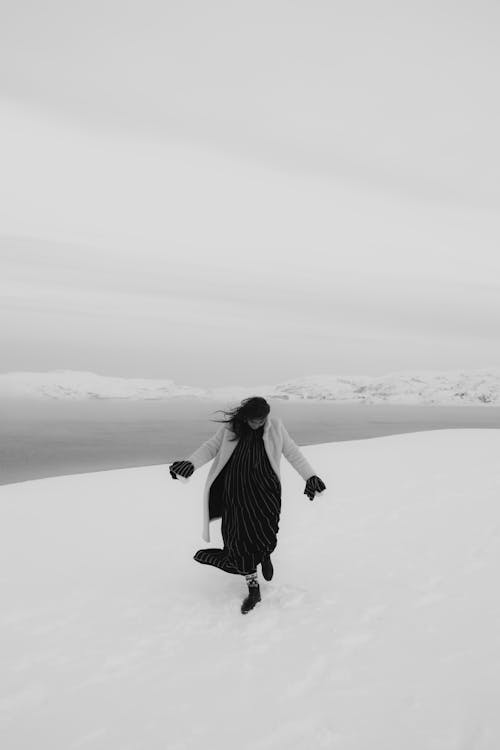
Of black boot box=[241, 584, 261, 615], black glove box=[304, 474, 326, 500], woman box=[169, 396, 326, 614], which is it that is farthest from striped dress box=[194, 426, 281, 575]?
black glove box=[304, 474, 326, 500]

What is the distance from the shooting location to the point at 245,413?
4203 mm

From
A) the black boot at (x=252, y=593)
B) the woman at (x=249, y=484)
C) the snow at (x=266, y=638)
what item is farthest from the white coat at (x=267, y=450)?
the snow at (x=266, y=638)

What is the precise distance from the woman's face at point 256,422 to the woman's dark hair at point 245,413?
0.09 feet

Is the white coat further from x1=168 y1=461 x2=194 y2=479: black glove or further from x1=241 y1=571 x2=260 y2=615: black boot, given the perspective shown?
x1=241 y1=571 x2=260 y2=615: black boot

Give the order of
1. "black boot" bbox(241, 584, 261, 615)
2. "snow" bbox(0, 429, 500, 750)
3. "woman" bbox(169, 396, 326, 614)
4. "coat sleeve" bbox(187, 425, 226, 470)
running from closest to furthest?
"snow" bbox(0, 429, 500, 750) < "black boot" bbox(241, 584, 261, 615) < "woman" bbox(169, 396, 326, 614) < "coat sleeve" bbox(187, 425, 226, 470)

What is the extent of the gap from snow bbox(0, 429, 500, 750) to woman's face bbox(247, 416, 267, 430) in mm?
1350

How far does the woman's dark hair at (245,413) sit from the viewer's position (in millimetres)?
4176

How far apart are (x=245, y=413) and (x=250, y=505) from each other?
2.35ft

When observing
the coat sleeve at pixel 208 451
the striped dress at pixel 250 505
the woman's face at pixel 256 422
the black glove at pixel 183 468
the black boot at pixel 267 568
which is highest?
the woman's face at pixel 256 422

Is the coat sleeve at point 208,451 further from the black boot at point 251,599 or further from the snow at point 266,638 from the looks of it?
the snow at point 266,638

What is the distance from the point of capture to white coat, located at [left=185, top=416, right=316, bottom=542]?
14.2 feet

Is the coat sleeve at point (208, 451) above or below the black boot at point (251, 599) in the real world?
above

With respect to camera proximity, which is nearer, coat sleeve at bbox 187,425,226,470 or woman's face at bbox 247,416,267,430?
woman's face at bbox 247,416,267,430

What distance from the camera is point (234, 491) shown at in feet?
14.1
